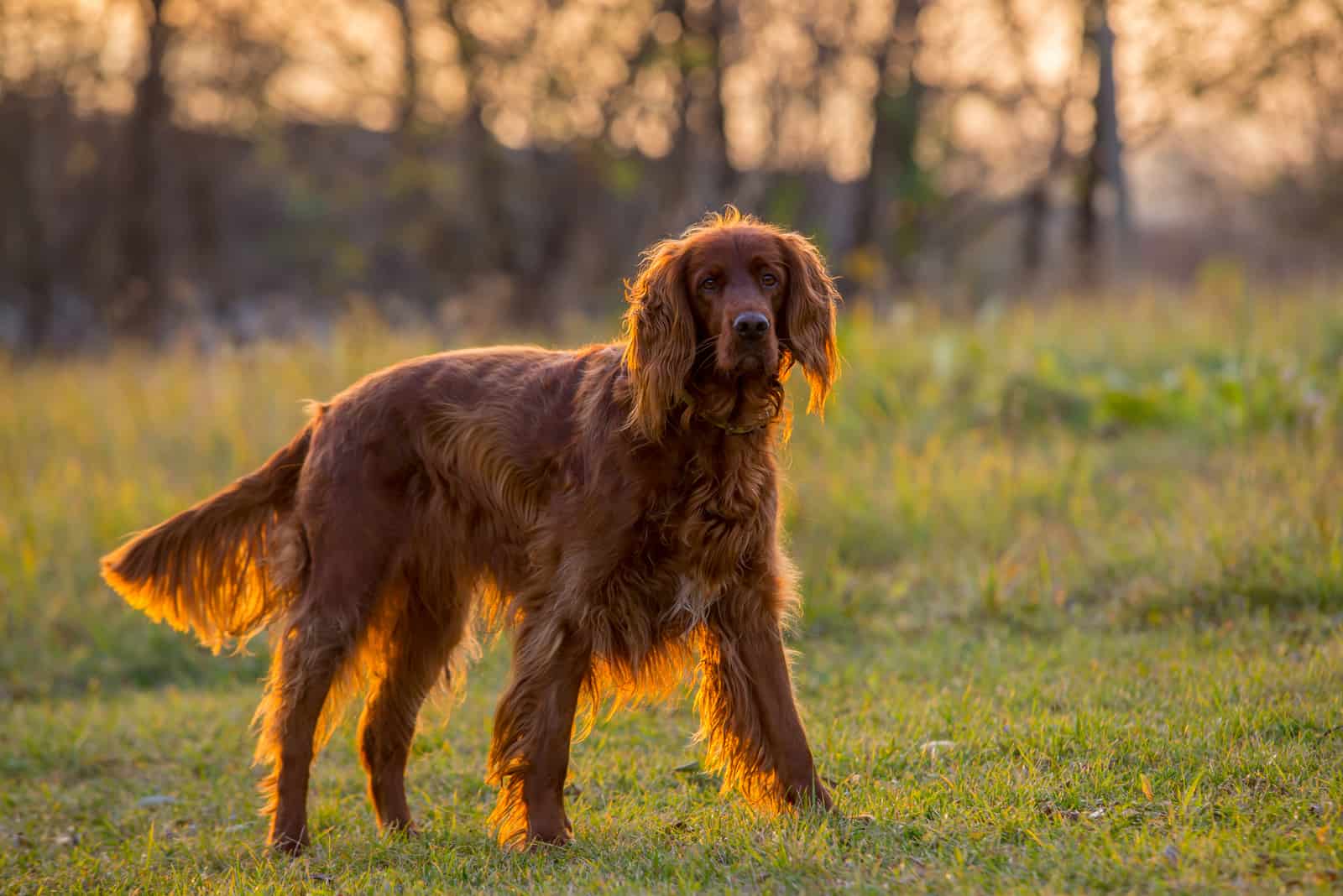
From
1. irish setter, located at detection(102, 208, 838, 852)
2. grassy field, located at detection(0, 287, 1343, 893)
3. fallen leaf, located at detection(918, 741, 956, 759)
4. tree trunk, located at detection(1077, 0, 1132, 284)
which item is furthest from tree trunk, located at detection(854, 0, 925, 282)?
irish setter, located at detection(102, 208, 838, 852)

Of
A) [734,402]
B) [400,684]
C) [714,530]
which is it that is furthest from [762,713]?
[400,684]

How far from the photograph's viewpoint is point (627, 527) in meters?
3.51

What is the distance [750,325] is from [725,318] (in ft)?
0.31

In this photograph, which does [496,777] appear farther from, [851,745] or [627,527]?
[851,745]

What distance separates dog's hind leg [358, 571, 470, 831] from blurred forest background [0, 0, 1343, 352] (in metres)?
6.95

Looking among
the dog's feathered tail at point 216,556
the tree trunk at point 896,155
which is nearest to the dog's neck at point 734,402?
the dog's feathered tail at point 216,556

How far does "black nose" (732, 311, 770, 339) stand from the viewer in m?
Result: 3.32

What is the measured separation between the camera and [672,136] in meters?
14.6

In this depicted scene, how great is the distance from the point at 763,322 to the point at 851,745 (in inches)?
66.7

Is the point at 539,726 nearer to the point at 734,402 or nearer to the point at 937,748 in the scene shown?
the point at 734,402

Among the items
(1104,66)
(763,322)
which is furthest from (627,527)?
(1104,66)

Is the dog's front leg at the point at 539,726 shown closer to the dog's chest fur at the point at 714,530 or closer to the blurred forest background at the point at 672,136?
the dog's chest fur at the point at 714,530

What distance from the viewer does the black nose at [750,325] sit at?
332 centimetres

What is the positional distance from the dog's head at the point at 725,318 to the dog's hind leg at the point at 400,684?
1.21 meters
